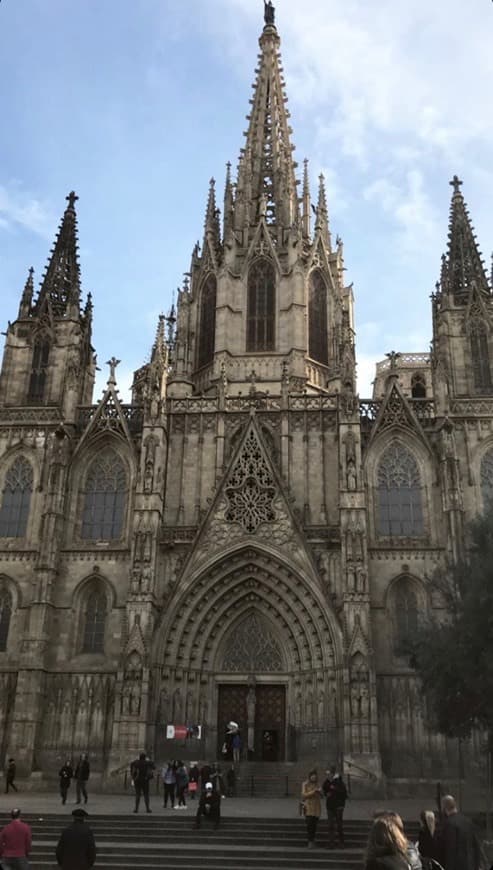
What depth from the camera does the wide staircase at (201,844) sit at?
1622 centimetres

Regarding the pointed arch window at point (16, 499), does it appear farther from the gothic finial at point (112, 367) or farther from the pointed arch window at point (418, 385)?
the pointed arch window at point (418, 385)

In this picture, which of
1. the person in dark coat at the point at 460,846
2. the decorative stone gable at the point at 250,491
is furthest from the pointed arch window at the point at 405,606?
the person in dark coat at the point at 460,846

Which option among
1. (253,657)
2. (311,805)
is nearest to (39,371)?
(253,657)

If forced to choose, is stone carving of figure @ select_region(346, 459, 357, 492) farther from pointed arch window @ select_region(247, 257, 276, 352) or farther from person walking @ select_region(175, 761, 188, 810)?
person walking @ select_region(175, 761, 188, 810)

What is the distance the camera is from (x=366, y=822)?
63.6ft

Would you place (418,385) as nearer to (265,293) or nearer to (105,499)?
(265,293)

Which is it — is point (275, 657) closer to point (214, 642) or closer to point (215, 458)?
point (214, 642)

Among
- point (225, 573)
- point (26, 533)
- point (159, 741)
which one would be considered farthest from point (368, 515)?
point (26, 533)

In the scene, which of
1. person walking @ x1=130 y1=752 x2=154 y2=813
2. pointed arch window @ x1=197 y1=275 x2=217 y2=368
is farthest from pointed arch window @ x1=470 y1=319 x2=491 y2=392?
person walking @ x1=130 y1=752 x2=154 y2=813

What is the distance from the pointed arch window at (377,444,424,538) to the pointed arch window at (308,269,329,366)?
776cm

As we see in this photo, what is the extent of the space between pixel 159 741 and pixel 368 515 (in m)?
12.0

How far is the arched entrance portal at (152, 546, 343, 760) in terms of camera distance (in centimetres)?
2970

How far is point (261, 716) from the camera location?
30.8 meters

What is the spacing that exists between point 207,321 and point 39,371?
9157mm
